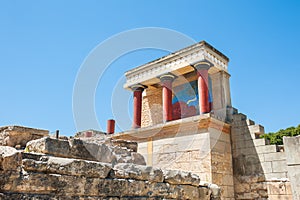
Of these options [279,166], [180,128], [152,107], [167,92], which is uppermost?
[167,92]

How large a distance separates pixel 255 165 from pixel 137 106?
21.7 ft

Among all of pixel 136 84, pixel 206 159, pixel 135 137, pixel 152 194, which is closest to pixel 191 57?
pixel 136 84

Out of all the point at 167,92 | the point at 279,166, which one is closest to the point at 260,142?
the point at 279,166

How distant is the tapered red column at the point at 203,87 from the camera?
9852 millimetres

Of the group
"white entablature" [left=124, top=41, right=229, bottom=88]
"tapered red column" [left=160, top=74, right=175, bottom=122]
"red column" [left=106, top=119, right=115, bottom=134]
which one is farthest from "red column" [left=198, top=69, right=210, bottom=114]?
"red column" [left=106, top=119, right=115, bottom=134]

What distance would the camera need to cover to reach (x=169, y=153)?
7.47 metres

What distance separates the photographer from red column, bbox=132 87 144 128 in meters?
12.3

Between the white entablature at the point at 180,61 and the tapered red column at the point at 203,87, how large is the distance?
0.82ft

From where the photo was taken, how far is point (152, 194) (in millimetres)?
3295

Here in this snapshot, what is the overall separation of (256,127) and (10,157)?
649 centimetres

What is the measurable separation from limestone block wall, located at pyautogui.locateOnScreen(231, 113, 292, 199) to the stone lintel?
493 mm

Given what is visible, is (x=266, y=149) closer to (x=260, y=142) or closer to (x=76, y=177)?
(x=260, y=142)

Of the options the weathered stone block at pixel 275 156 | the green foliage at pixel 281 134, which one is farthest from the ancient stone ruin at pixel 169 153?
the green foliage at pixel 281 134

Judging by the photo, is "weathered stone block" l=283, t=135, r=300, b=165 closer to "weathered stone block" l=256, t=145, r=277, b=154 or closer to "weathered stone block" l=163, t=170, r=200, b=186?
"weathered stone block" l=256, t=145, r=277, b=154
